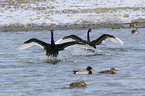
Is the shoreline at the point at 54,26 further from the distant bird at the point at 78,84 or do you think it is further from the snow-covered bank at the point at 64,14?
the distant bird at the point at 78,84

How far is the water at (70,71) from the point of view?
648 inches

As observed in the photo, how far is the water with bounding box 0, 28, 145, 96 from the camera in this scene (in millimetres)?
16453

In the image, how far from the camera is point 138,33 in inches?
1478

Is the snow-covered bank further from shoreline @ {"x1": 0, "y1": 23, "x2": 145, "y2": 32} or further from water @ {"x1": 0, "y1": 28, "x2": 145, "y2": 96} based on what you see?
water @ {"x1": 0, "y1": 28, "x2": 145, "y2": 96}

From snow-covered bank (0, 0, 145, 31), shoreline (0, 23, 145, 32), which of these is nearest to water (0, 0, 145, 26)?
snow-covered bank (0, 0, 145, 31)

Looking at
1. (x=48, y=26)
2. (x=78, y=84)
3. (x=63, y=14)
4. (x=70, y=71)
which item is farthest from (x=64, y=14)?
(x=78, y=84)

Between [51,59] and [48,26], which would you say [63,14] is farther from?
[51,59]

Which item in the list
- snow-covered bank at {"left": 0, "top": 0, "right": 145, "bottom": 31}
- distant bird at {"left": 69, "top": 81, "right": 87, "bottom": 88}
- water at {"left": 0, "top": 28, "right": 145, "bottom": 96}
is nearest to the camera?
water at {"left": 0, "top": 28, "right": 145, "bottom": 96}

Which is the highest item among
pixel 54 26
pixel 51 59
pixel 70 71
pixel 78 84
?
pixel 54 26

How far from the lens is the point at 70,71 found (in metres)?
20.9

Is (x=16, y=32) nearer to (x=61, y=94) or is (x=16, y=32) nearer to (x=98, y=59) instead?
(x=98, y=59)

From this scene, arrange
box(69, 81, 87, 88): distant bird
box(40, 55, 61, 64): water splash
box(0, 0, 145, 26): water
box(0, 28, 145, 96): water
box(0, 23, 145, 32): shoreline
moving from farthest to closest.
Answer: box(0, 0, 145, 26): water < box(0, 23, 145, 32): shoreline < box(40, 55, 61, 64): water splash < box(69, 81, 87, 88): distant bird < box(0, 28, 145, 96): water

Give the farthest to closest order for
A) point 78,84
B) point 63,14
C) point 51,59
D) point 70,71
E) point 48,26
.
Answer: point 63,14
point 48,26
point 51,59
point 70,71
point 78,84

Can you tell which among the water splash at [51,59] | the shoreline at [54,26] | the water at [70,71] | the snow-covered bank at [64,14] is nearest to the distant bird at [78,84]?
the water at [70,71]
